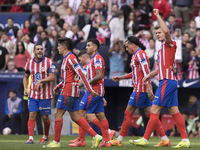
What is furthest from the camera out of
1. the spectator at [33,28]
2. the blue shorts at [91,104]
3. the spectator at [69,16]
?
the spectator at [69,16]

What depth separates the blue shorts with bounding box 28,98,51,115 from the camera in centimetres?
902

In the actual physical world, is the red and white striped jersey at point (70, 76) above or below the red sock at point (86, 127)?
above

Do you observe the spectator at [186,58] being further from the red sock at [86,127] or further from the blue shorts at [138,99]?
the red sock at [86,127]

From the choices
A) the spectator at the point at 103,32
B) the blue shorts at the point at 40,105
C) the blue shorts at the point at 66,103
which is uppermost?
the spectator at the point at 103,32

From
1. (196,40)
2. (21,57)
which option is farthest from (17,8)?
(196,40)

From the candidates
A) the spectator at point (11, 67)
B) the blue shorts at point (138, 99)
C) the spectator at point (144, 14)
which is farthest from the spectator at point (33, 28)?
the blue shorts at point (138, 99)

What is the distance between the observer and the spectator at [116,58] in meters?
14.4

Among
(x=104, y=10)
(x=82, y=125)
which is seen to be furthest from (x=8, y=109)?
(x=82, y=125)

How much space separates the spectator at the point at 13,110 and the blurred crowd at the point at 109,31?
120cm

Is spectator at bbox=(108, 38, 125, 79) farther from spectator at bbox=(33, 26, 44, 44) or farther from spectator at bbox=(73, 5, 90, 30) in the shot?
spectator at bbox=(33, 26, 44, 44)

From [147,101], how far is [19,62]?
8116mm

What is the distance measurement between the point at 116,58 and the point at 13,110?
384 centimetres

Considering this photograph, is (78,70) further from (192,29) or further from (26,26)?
(26,26)

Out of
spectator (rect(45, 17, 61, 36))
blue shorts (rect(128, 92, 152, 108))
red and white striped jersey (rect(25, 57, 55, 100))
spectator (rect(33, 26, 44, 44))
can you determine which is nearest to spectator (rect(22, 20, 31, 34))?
spectator (rect(33, 26, 44, 44))
